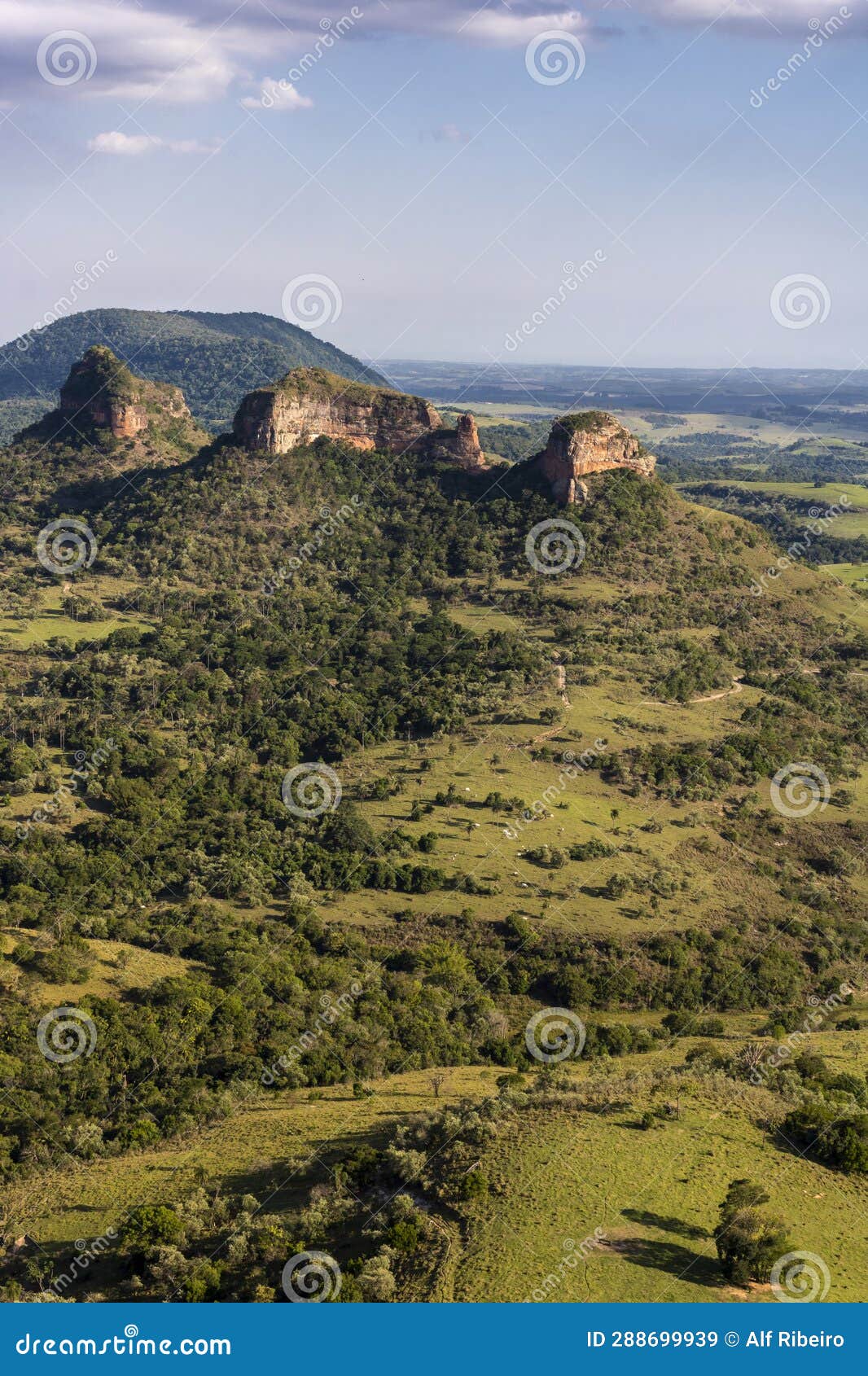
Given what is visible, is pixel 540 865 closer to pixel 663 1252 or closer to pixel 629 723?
pixel 629 723

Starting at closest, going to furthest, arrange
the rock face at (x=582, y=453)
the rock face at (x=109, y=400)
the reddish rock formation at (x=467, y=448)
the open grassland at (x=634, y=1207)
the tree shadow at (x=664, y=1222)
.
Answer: the open grassland at (x=634, y=1207), the tree shadow at (x=664, y=1222), the rock face at (x=582, y=453), the reddish rock formation at (x=467, y=448), the rock face at (x=109, y=400)

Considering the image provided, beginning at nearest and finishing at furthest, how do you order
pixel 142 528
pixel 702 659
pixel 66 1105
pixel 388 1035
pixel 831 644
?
pixel 66 1105, pixel 388 1035, pixel 702 659, pixel 831 644, pixel 142 528

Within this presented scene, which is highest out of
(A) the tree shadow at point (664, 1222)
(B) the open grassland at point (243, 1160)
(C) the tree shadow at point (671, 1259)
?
(A) the tree shadow at point (664, 1222)

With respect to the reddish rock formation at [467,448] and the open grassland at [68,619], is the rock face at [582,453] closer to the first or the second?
the reddish rock formation at [467,448]

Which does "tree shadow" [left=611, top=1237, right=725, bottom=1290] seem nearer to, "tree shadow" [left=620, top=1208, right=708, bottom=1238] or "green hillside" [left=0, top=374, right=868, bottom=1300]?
"green hillside" [left=0, top=374, right=868, bottom=1300]

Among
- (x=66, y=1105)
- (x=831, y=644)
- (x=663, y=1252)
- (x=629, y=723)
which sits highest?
(x=831, y=644)

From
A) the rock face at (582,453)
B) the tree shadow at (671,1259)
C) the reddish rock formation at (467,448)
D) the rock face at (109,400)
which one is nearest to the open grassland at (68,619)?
the rock face at (109,400)

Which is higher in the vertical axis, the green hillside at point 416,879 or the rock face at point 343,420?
the rock face at point 343,420

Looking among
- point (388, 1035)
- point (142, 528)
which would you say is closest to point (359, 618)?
point (142, 528)
